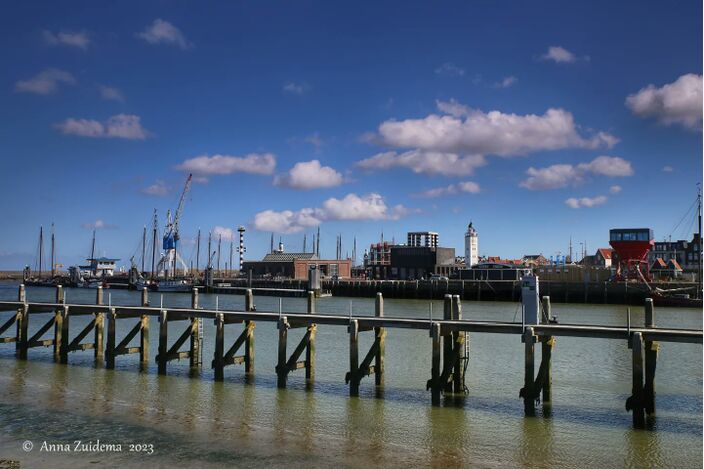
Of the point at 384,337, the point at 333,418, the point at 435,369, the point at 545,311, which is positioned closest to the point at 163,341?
the point at 384,337

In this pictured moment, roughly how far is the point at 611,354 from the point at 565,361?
16.6 ft

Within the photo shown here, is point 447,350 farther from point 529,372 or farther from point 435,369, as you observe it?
point 529,372

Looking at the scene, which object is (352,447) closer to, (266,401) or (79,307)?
(266,401)

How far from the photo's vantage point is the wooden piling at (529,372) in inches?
861

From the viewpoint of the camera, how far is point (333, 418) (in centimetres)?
2197

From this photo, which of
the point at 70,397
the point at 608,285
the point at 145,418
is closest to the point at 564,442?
the point at 145,418

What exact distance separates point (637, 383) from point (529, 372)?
3.38 metres

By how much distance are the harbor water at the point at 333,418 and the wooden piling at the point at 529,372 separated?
557 millimetres

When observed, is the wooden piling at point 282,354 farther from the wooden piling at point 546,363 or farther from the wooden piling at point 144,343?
the wooden piling at point 546,363

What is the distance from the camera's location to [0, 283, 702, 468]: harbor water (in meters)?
17.8

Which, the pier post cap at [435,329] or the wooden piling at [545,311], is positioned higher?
the wooden piling at [545,311]

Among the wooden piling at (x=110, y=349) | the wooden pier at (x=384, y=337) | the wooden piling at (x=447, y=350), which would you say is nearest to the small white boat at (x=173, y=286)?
the wooden pier at (x=384, y=337)

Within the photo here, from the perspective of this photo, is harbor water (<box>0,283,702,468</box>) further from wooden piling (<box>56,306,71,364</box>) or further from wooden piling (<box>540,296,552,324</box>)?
wooden piling (<box>540,296,552,324</box>)

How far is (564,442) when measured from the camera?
63.7 ft
